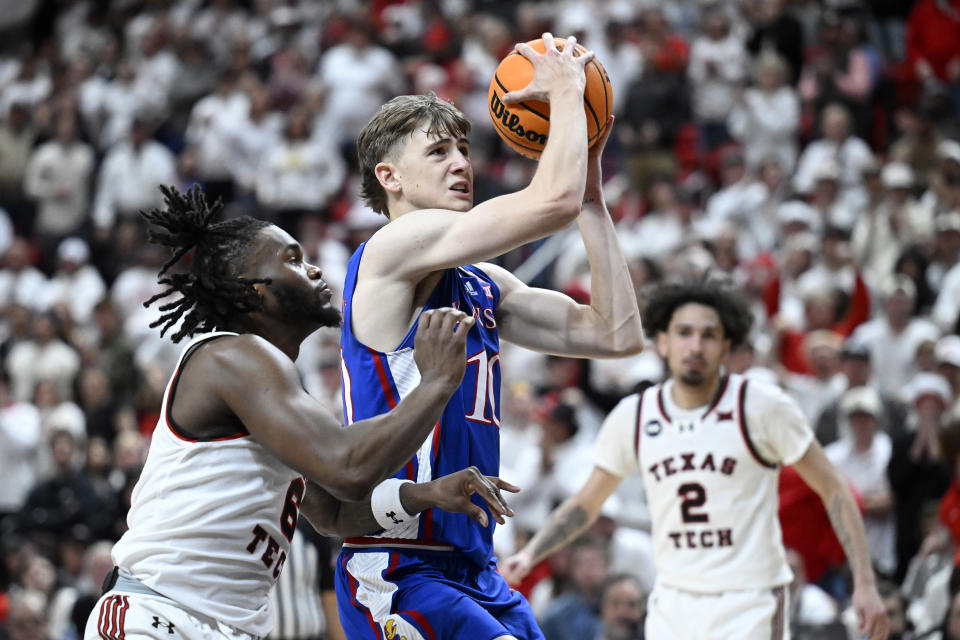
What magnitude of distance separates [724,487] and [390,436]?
2973 mm

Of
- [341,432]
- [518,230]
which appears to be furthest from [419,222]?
[341,432]

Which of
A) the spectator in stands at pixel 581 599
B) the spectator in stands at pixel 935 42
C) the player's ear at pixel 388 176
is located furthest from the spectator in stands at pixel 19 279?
the player's ear at pixel 388 176

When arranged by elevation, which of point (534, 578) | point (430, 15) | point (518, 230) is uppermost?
point (430, 15)

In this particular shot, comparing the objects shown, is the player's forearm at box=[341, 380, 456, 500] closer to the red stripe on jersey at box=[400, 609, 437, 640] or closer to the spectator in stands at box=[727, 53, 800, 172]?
the red stripe on jersey at box=[400, 609, 437, 640]

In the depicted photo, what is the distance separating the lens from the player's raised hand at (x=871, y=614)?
6.03m

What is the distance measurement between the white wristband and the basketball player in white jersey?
1710 millimetres

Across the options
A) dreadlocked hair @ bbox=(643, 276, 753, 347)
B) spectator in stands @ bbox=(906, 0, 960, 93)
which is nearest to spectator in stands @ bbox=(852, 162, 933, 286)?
spectator in stands @ bbox=(906, 0, 960, 93)

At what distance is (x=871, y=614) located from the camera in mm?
6035

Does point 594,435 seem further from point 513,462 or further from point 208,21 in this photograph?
point 208,21

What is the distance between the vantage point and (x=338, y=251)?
14484mm

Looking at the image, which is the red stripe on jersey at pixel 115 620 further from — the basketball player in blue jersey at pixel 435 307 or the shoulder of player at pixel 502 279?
the shoulder of player at pixel 502 279

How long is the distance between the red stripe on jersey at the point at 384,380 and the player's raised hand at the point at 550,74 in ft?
3.30

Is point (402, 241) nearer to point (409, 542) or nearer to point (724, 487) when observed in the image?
point (409, 542)

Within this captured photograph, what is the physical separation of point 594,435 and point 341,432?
7314 mm
